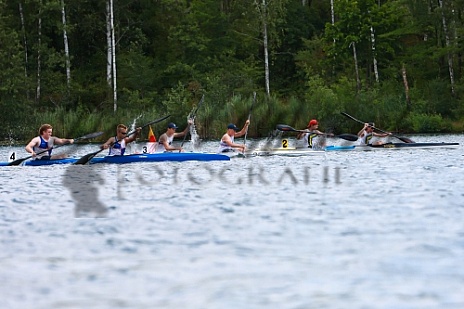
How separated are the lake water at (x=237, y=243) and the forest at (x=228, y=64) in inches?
980

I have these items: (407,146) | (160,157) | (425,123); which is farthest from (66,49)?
(160,157)

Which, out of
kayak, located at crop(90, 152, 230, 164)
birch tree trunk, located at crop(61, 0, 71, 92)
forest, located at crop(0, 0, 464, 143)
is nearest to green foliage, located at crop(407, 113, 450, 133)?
forest, located at crop(0, 0, 464, 143)

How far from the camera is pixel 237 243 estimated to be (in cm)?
1045

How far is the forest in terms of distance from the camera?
46344 millimetres

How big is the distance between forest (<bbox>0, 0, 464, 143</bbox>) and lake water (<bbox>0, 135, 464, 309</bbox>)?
81.7ft

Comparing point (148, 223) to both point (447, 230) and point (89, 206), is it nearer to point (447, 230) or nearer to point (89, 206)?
point (89, 206)

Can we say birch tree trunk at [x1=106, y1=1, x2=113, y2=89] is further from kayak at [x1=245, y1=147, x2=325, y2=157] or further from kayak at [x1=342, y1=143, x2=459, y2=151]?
kayak at [x1=245, y1=147, x2=325, y2=157]

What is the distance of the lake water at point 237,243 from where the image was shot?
7.87 meters

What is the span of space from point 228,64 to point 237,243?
5228 centimetres

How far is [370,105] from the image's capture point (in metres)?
47.8

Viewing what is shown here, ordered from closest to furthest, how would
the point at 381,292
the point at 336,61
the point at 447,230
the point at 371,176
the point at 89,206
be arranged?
the point at 381,292 → the point at 447,230 → the point at 89,206 → the point at 371,176 → the point at 336,61

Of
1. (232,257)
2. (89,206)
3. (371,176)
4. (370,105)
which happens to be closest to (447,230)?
(232,257)

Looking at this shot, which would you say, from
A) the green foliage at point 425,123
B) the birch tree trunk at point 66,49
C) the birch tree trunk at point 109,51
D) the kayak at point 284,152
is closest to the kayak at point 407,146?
the kayak at point 284,152

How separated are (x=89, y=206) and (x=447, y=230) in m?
6.18
